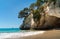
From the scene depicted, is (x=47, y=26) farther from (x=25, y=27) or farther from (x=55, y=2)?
(x=25, y=27)

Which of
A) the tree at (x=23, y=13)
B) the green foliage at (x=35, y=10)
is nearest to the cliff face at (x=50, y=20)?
the green foliage at (x=35, y=10)

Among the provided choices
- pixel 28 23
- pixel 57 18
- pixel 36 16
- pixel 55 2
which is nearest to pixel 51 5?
pixel 55 2

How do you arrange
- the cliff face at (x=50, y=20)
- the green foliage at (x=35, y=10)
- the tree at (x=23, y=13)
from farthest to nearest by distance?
the tree at (x=23, y=13) < the green foliage at (x=35, y=10) < the cliff face at (x=50, y=20)

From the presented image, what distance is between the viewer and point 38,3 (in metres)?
41.3

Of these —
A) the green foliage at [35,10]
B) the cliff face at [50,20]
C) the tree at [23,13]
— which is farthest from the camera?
the tree at [23,13]

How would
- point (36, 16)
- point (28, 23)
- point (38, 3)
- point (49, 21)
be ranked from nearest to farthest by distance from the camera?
1. point (49, 21)
2. point (36, 16)
3. point (38, 3)
4. point (28, 23)

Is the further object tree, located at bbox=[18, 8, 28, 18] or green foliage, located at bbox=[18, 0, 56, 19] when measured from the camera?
tree, located at bbox=[18, 8, 28, 18]

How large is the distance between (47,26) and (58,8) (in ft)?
22.3

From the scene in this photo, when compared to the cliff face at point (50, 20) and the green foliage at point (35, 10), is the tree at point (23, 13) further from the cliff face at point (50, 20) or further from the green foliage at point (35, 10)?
the cliff face at point (50, 20)

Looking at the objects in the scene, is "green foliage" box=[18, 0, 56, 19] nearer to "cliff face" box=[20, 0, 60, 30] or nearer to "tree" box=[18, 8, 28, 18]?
"tree" box=[18, 8, 28, 18]

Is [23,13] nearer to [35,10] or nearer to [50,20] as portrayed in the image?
[35,10]

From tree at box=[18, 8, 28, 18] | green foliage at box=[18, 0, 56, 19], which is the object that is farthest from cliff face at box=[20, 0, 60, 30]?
tree at box=[18, 8, 28, 18]

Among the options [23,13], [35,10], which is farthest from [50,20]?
[23,13]

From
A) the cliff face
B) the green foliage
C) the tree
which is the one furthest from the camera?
the tree
